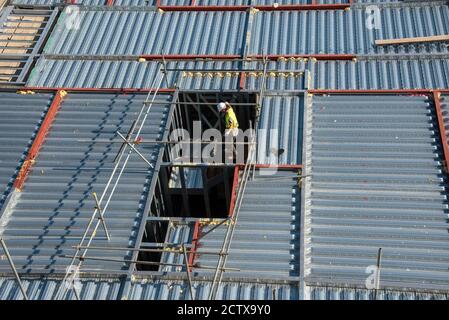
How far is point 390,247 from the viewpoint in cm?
1928

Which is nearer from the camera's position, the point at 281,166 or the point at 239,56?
the point at 281,166

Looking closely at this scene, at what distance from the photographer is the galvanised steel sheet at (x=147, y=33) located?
88.4 feet

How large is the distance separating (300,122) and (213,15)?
8490mm

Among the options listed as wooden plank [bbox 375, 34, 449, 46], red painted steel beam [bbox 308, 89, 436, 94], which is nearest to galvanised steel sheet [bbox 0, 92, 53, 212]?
red painted steel beam [bbox 308, 89, 436, 94]

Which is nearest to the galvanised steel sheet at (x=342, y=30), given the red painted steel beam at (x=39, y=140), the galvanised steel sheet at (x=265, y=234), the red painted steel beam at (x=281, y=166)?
the red painted steel beam at (x=281, y=166)

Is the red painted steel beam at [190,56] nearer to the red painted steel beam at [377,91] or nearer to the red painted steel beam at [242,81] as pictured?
the red painted steel beam at [242,81]

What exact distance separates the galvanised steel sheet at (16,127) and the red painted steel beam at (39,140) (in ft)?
1.11

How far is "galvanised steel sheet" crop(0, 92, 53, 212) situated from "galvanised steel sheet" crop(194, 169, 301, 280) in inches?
310

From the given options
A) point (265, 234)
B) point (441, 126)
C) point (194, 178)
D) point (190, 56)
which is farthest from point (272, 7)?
point (265, 234)

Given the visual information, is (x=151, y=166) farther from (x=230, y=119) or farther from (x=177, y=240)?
(x=230, y=119)

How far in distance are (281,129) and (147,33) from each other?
902cm

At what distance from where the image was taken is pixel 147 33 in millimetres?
27875

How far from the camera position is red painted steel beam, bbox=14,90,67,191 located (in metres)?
22.0

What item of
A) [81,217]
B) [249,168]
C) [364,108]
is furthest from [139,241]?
[364,108]
